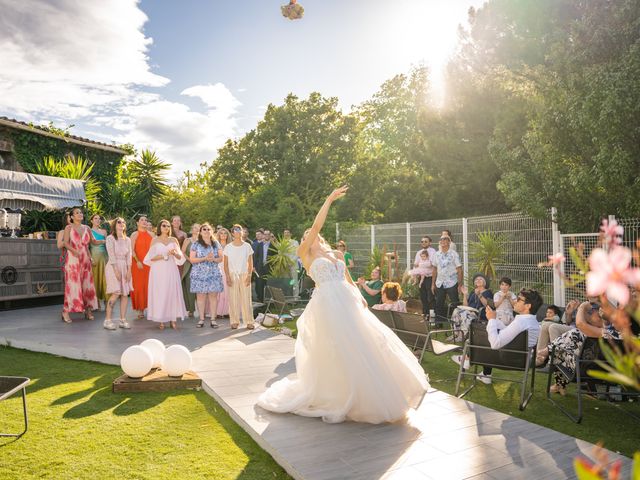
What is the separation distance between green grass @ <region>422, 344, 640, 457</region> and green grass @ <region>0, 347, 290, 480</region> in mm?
2660

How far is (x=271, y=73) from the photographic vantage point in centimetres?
927

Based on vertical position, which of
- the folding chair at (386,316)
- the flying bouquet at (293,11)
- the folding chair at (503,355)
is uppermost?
the flying bouquet at (293,11)

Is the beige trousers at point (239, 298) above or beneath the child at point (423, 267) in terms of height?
beneath

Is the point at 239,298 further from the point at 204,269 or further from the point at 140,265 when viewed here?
the point at 140,265

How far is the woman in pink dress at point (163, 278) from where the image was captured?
8836mm

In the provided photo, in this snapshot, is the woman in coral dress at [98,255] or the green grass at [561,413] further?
the woman in coral dress at [98,255]

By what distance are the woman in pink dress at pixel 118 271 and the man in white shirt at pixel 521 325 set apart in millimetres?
6166

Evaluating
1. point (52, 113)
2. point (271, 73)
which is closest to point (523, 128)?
point (271, 73)

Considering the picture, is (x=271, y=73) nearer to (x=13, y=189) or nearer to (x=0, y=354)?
(x=0, y=354)

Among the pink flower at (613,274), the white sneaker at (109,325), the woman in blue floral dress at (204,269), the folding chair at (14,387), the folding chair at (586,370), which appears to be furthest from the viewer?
the woman in blue floral dress at (204,269)

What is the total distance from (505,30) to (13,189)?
14.6 meters

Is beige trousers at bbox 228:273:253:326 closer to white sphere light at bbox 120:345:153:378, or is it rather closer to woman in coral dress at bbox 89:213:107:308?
woman in coral dress at bbox 89:213:107:308

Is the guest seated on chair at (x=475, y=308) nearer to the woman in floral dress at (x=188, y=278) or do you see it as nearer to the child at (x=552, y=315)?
the child at (x=552, y=315)

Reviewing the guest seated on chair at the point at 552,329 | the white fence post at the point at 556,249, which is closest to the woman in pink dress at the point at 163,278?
the guest seated on chair at the point at 552,329
